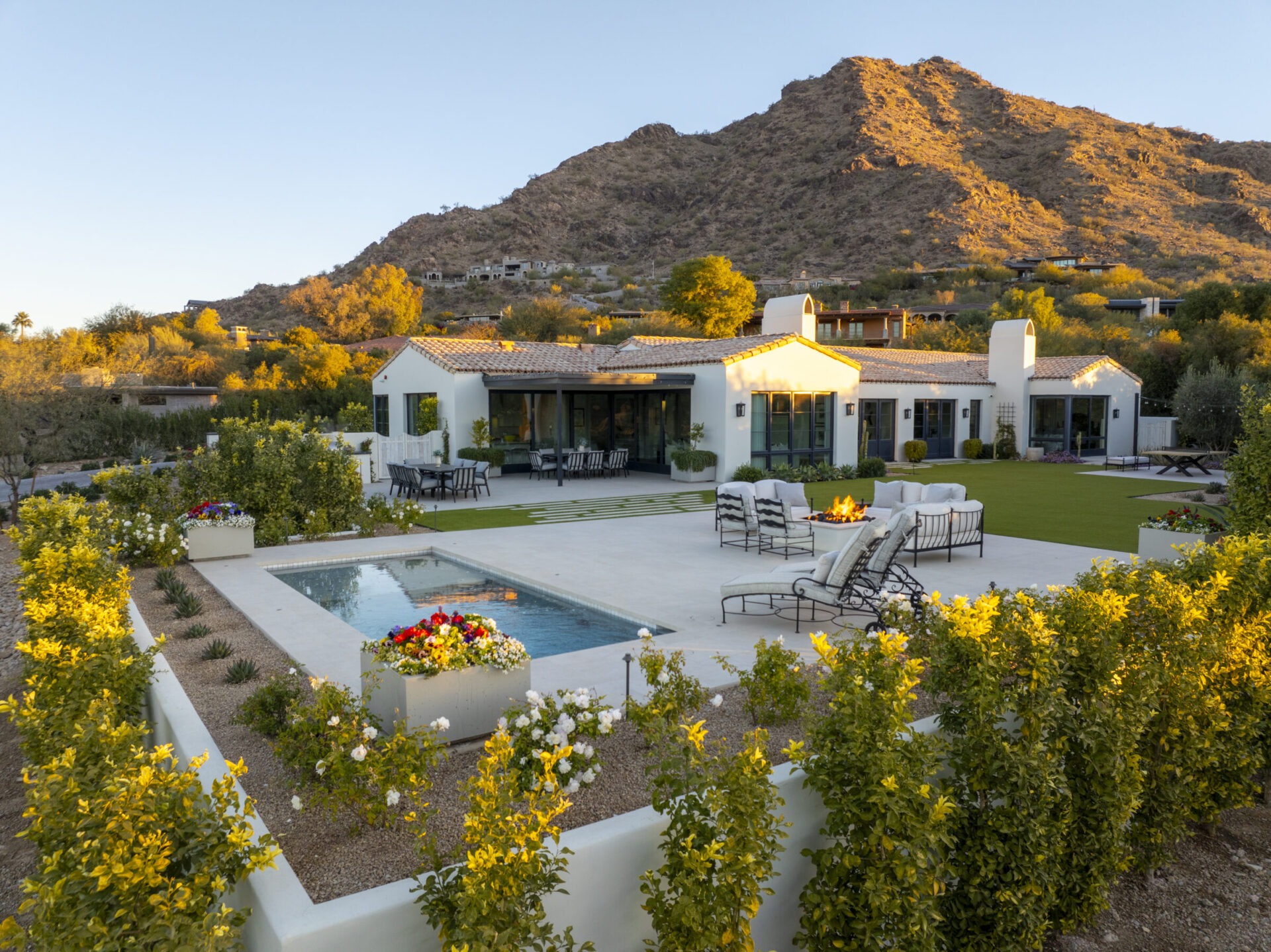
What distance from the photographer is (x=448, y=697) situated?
457 cm

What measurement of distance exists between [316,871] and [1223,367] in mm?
30610

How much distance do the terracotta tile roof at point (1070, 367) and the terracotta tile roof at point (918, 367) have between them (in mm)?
1706

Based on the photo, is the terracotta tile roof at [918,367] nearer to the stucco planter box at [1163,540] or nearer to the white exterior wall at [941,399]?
the white exterior wall at [941,399]

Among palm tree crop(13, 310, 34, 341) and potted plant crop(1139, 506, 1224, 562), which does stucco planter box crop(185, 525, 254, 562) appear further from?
palm tree crop(13, 310, 34, 341)

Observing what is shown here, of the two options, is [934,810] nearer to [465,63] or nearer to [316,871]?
[316,871]

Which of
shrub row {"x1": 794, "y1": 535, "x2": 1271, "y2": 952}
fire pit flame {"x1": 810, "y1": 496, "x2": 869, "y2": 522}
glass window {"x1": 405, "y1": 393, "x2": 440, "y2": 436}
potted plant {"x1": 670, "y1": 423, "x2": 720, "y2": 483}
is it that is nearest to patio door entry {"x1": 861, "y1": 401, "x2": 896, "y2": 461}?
potted plant {"x1": 670, "y1": 423, "x2": 720, "y2": 483}

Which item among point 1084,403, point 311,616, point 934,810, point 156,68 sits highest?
point 156,68

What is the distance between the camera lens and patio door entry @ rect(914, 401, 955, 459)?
27359 millimetres

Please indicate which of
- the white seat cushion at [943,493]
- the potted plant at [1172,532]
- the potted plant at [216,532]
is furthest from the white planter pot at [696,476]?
the potted plant at [216,532]

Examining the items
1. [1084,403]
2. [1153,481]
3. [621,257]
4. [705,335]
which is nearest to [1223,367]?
[1084,403]

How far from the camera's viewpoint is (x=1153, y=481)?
814 inches

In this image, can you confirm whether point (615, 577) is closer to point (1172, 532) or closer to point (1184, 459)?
point (1172, 532)

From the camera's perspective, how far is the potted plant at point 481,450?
2052cm

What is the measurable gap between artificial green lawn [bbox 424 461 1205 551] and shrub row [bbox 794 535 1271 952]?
811 centimetres
